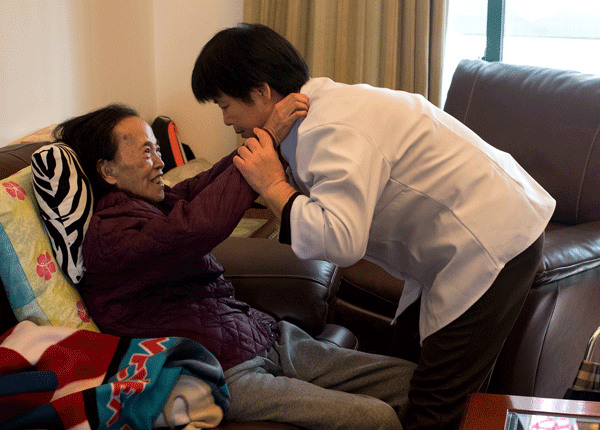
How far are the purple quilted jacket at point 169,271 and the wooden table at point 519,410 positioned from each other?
53cm

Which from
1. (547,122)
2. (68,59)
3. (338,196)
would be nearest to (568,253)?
(547,122)

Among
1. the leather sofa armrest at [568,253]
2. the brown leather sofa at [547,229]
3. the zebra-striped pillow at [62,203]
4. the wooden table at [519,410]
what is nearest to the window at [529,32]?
the brown leather sofa at [547,229]

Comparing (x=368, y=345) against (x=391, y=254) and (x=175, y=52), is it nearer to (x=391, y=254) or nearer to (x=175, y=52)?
(x=391, y=254)

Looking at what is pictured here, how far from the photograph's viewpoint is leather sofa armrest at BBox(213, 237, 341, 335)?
6.15 feet

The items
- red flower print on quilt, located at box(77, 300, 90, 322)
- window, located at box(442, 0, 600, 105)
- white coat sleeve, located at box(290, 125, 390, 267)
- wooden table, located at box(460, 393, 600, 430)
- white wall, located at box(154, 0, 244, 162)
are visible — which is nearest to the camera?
wooden table, located at box(460, 393, 600, 430)

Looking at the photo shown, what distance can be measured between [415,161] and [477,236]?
0.19 m

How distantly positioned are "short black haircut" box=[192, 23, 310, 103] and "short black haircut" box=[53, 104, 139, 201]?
0.26 metres

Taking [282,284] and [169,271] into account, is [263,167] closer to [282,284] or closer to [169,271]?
[169,271]

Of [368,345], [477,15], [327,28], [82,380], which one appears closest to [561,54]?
[477,15]

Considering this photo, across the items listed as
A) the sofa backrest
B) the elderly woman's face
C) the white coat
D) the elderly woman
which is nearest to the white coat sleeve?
the white coat

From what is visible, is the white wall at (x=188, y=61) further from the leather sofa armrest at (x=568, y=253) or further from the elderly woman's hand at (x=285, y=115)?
the elderly woman's hand at (x=285, y=115)

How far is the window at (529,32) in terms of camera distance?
3180 millimetres

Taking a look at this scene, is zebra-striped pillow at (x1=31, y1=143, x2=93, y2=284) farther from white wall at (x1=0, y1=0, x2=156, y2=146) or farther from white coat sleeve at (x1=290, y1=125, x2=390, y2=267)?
white wall at (x1=0, y1=0, x2=156, y2=146)

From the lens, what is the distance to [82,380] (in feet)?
4.20
